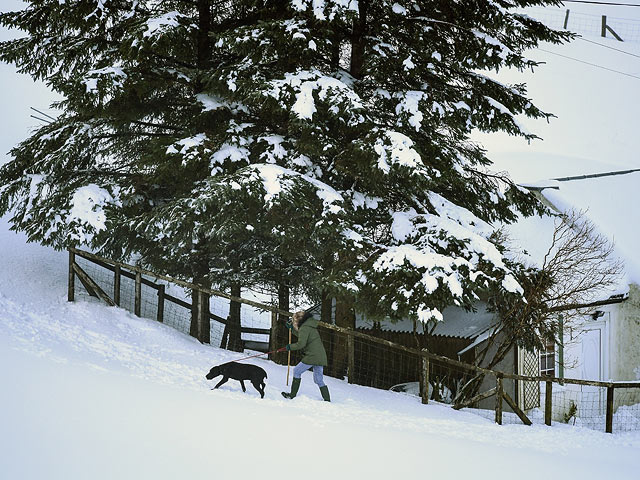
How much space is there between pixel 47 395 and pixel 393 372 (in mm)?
10016

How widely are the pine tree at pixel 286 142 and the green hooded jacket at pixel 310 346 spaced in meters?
0.96

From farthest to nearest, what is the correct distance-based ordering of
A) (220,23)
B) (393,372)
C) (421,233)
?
(393,372)
(220,23)
(421,233)

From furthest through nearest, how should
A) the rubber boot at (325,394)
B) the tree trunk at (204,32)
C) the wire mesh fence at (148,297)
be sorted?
the wire mesh fence at (148,297)
the tree trunk at (204,32)
the rubber boot at (325,394)

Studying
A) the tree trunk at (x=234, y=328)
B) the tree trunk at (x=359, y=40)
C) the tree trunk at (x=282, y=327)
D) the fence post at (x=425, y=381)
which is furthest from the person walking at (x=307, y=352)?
the tree trunk at (x=359, y=40)

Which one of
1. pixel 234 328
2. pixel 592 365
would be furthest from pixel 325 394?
pixel 592 365

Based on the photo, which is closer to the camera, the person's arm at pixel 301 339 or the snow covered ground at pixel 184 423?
the snow covered ground at pixel 184 423

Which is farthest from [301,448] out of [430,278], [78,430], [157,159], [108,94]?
[108,94]

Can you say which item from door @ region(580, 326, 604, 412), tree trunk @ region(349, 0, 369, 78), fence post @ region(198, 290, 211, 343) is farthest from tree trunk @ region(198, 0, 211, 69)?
door @ region(580, 326, 604, 412)

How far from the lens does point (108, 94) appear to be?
1195cm

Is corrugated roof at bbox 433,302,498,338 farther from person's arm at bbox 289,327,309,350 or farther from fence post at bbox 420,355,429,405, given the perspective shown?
person's arm at bbox 289,327,309,350

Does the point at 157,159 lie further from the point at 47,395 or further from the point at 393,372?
the point at 393,372

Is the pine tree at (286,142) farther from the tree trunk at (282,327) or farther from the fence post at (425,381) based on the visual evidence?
the fence post at (425,381)

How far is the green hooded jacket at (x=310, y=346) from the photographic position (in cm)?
1024

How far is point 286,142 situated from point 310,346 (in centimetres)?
400
